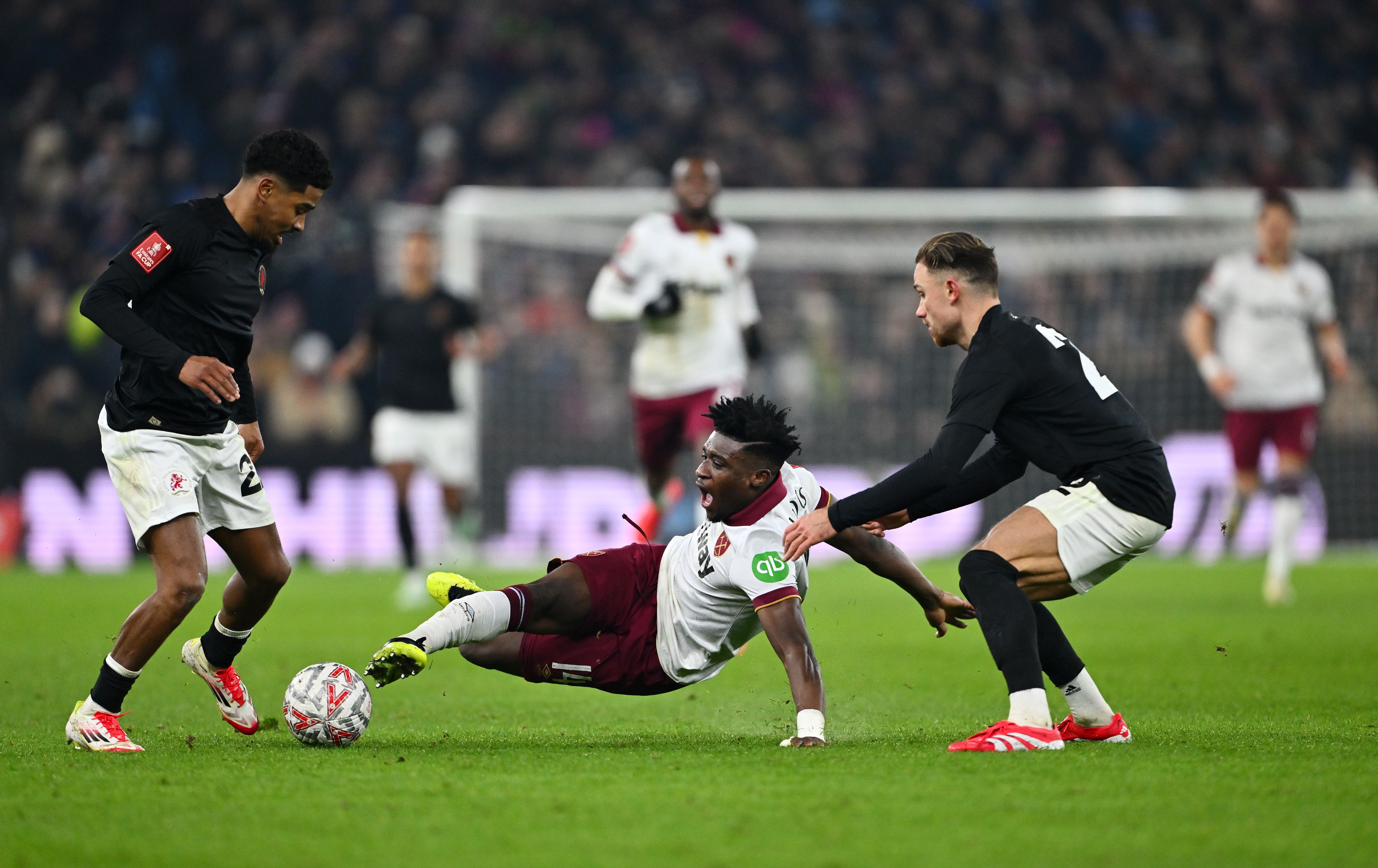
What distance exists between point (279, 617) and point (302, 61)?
9.88m

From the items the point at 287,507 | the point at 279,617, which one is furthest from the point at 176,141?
the point at 279,617

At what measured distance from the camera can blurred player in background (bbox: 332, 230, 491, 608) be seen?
11086mm

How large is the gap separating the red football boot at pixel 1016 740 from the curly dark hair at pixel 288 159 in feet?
9.18

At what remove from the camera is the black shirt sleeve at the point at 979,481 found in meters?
4.84

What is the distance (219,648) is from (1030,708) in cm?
278

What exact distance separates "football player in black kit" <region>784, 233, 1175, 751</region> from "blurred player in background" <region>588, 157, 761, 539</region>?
185 inches

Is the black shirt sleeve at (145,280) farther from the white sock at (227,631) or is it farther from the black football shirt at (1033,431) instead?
the black football shirt at (1033,431)

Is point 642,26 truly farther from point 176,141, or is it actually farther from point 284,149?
point 284,149

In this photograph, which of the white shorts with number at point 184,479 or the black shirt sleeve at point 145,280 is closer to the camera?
the black shirt sleeve at point 145,280

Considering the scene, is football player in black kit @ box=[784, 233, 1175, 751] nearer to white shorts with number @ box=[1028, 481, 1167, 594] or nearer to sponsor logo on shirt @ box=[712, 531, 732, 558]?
white shorts with number @ box=[1028, 481, 1167, 594]

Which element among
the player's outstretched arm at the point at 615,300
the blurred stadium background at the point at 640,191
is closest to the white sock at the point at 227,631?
the player's outstretched arm at the point at 615,300

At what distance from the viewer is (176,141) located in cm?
1695

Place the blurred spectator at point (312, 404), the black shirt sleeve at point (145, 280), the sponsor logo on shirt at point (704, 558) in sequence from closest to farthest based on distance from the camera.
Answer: the black shirt sleeve at point (145, 280)
the sponsor logo on shirt at point (704, 558)
the blurred spectator at point (312, 404)

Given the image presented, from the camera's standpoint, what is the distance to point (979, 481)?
4.98 metres
